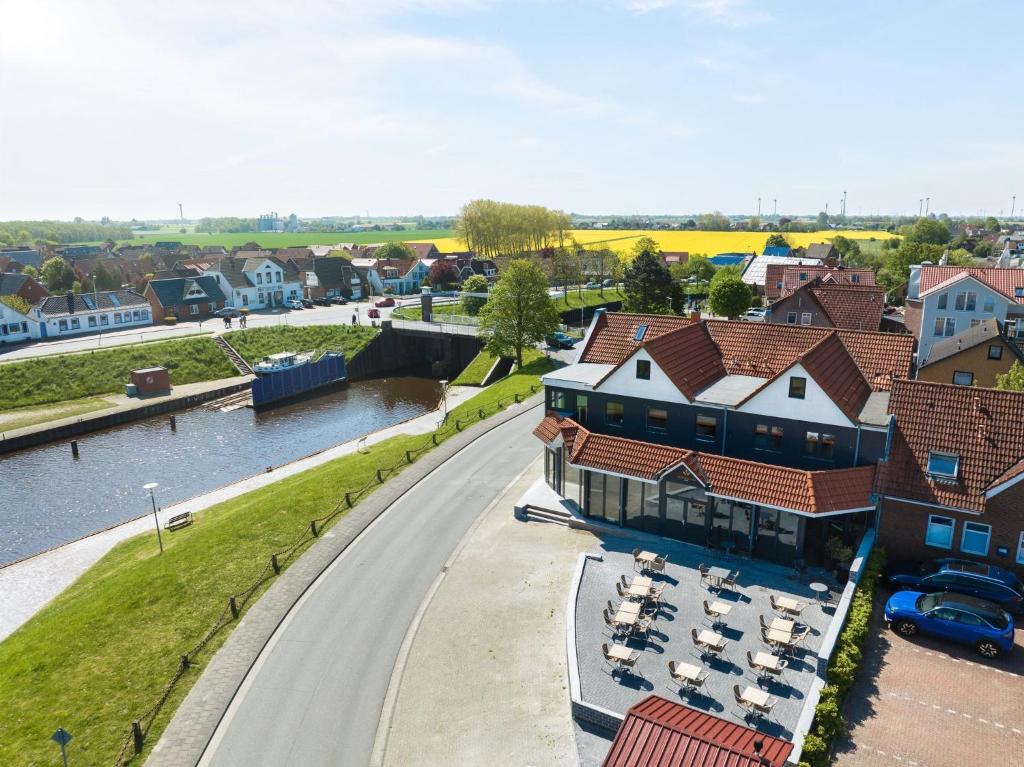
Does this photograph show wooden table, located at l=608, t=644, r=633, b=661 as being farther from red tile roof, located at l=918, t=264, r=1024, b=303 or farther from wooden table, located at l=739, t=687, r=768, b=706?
red tile roof, located at l=918, t=264, r=1024, b=303

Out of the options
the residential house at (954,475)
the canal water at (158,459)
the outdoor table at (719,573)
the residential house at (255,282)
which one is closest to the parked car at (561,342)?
the canal water at (158,459)

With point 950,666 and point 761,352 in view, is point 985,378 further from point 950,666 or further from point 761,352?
point 950,666

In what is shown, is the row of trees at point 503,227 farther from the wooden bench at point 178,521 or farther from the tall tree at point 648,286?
the wooden bench at point 178,521

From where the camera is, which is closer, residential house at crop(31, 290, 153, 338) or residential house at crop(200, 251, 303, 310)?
residential house at crop(31, 290, 153, 338)

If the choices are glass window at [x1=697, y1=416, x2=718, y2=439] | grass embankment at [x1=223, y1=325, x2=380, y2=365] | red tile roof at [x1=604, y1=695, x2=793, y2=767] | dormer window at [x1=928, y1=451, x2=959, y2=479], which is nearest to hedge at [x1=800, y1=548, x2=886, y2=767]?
red tile roof at [x1=604, y1=695, x2=793, y2=767]

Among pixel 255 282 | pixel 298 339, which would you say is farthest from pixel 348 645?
pixel 255 282
